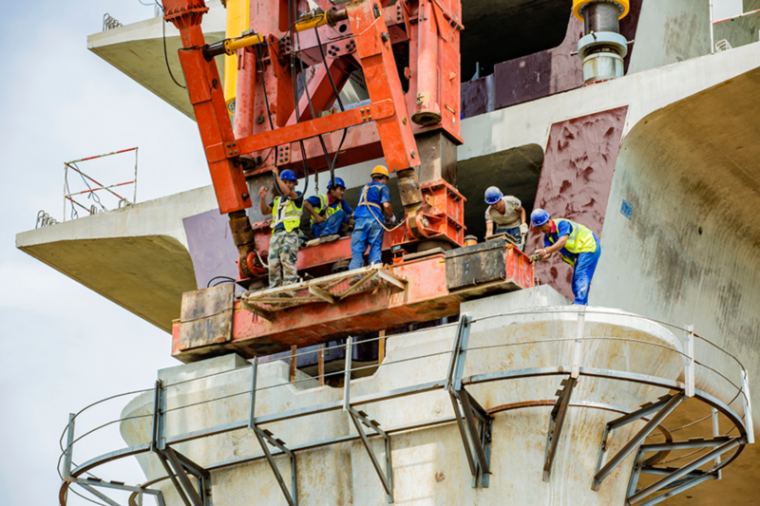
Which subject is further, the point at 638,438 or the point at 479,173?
the point at 479,173

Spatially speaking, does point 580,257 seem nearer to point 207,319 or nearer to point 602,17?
point 602,17

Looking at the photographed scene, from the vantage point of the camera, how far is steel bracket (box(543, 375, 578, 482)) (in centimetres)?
1367

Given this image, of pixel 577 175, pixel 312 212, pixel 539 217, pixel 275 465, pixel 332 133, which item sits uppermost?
pixel 332 133

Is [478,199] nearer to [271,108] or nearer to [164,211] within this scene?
[271,108]

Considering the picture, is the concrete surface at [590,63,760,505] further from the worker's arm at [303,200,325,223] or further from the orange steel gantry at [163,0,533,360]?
the worker's arm at [303,200,325,223]

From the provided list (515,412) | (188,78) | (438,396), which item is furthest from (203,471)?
(188,78)

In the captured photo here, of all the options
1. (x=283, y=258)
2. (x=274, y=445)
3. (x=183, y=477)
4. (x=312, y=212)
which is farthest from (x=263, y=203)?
(x=183, y=477)

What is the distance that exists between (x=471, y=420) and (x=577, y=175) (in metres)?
4.82

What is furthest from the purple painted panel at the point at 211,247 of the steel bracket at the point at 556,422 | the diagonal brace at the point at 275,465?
the steel bracket at the point at 556,422

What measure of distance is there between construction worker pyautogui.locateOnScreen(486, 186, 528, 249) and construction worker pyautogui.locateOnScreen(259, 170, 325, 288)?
299 centimetres

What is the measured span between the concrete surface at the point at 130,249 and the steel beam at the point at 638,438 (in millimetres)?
10014

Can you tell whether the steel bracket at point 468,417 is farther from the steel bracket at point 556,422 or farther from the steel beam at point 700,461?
the steel beam at point 700,461

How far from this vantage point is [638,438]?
13.7 meters

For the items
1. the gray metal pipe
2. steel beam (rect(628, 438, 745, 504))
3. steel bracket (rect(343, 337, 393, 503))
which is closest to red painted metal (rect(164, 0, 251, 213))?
steel bracket (rect(343, 337, 393, 503))
